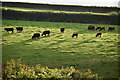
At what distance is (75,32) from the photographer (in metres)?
4.45

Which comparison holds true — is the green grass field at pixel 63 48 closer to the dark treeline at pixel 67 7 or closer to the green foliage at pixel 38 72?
the green foliage at pixel 38 72

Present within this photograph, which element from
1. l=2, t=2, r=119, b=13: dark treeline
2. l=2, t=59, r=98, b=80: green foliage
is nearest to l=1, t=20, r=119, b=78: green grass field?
l=2, t=59, r=98, b=80: green foliage

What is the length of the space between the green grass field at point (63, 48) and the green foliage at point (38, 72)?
0.35 feet

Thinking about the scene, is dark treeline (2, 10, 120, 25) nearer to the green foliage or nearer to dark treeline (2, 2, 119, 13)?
dark treeline (2, 2, 119, 13)

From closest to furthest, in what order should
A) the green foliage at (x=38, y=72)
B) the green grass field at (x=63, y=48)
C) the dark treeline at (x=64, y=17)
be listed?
the green foliage at (x=38, y=72), the green grass field at (x=63, y=48), the dark treeline at (x=64, y=17)

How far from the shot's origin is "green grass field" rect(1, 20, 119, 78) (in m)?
3.88

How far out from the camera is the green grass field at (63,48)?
388 cm

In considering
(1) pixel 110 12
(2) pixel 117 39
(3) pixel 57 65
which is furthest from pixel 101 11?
(3) pixel 57 65

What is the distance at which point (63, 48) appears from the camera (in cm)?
412

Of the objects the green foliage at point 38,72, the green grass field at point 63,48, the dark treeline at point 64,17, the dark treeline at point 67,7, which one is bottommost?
the green foliage at point 38,72

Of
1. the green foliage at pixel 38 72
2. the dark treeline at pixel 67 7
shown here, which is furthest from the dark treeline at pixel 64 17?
the green foliage at pixel 38 72

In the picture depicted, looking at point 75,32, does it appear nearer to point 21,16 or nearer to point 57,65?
point 57,65

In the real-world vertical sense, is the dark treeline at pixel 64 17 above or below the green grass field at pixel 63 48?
above

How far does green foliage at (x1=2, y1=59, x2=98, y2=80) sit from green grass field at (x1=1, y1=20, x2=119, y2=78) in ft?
0.35
